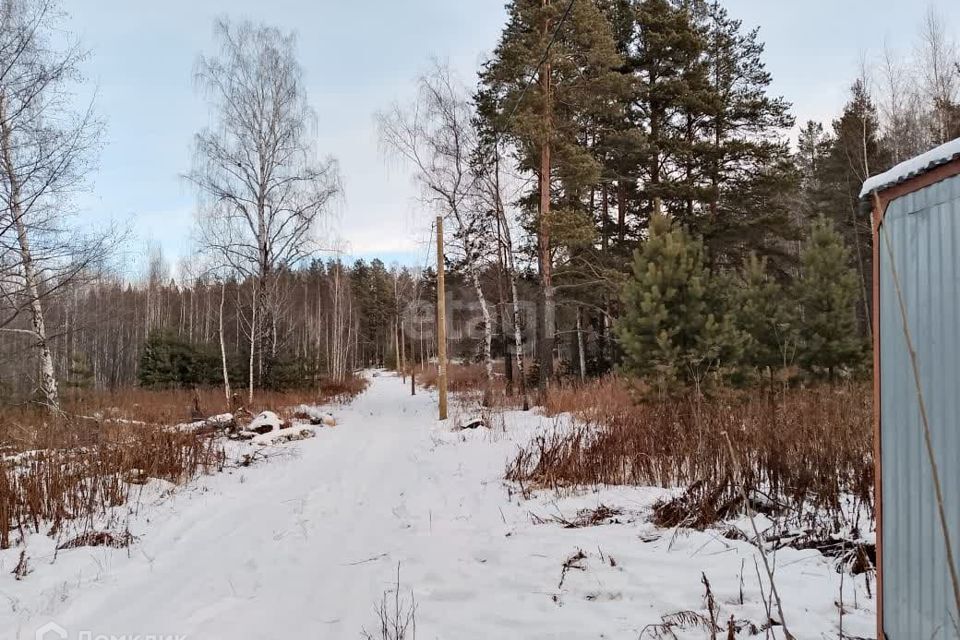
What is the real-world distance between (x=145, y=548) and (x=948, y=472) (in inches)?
189

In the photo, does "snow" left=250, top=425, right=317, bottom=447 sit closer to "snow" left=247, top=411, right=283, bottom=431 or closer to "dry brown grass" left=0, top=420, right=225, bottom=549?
"snow" left=247, top=411, right=283, bottom=431

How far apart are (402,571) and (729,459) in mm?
2853

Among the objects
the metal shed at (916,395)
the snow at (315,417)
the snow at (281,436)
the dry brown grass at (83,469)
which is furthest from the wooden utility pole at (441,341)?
the metal shed at (916,395)

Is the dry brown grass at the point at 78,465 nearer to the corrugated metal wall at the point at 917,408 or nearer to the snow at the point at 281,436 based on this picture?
the snow at the point at 281,436

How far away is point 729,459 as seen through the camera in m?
4.20

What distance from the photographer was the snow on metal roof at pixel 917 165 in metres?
1.60

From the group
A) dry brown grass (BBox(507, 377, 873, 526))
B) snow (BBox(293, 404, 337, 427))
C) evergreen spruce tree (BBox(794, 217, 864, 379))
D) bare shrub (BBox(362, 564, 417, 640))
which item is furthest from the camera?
snow (BBox(293, 404, 337, 427))

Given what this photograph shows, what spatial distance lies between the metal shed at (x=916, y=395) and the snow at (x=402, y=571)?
652 millimetres

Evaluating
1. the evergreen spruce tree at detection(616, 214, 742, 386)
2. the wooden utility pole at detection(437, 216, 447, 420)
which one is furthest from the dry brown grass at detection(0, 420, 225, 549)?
the evergreen spruce tree at detection(616, 214, 742, 386)

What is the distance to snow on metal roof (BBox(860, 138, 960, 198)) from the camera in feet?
5.24

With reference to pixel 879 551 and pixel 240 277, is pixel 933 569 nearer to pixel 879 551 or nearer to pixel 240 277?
pixel 879 551

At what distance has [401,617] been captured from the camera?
263 cm

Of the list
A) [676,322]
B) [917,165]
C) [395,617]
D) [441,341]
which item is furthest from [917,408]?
[441,341]

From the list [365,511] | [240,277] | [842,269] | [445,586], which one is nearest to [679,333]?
[842,269]
